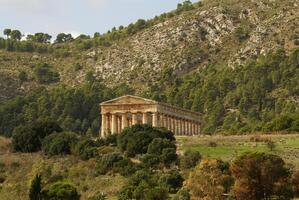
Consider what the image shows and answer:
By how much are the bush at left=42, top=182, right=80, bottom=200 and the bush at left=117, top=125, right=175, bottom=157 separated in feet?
55.5

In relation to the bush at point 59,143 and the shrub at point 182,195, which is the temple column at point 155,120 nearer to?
the bush at point 59,143

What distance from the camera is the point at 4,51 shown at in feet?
632

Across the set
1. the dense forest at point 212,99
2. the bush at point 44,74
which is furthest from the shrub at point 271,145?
the bush at point 44,74

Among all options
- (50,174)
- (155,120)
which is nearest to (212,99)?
(155,120)

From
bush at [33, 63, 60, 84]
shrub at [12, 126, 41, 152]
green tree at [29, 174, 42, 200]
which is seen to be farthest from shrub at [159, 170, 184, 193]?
bush at [33, 63, 60, 84]

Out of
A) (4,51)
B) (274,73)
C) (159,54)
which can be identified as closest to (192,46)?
(159,54)

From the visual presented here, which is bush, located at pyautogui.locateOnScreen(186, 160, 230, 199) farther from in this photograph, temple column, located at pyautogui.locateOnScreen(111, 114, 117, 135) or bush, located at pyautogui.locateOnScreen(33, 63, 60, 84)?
bush, located at pyautogui.locateOnScreen(33, 63, 60, 84)

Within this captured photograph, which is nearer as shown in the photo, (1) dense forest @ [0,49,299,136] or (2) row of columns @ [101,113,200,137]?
(2) row of columns @ [101,113,200,137]

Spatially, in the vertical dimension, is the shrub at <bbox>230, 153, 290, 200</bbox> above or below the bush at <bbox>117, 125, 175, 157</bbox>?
below

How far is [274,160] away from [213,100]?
74624mm

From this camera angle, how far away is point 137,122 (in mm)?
115938

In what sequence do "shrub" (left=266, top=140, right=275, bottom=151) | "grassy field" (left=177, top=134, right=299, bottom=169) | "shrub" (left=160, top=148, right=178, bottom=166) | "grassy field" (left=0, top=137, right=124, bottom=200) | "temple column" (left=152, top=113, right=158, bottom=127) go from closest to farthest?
1. "grassy field" (left=0, top=137, right=124, bottom=200)
2. "grassy field" (left=177, top=134, right=299, bottom=169)
3. "shrub" (left=160, top=148, right=178, bottom=166)
4. "shrub" (left=266, top=140, right=275, bottom=151)
5. "temple column" (left=152, top=113, right=158, bottom=127)

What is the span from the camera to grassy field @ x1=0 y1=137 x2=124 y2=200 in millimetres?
76375

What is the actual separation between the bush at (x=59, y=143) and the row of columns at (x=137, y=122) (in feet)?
67.4
